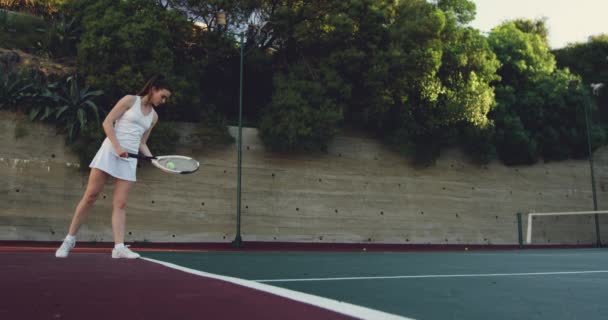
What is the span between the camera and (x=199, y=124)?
64.3ft

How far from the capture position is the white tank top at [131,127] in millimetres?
6389

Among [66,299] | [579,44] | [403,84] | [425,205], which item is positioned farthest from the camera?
[579,44]

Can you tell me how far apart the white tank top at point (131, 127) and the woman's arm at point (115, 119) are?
0.07 m

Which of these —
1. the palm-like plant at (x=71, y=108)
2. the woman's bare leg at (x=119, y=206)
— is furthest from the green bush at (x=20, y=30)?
the woman's bare leg at (x=119, y=206)

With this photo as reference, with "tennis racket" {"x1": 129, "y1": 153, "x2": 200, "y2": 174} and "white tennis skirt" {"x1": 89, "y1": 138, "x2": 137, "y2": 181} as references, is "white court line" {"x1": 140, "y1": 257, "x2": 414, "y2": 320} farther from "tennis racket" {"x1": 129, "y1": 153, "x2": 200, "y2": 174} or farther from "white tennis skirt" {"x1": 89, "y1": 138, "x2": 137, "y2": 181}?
"white tennis skirt" {"x1": 89, "y1": 138, "x2": 137, "y2": 181}

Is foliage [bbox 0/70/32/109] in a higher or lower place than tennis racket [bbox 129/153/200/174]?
higher

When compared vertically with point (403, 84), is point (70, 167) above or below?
below

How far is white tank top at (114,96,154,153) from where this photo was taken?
639 cm

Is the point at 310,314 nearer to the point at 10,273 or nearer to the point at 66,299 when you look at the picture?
the point at 66,299

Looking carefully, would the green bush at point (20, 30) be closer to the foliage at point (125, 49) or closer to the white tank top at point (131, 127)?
the foliage at point (125, 49)

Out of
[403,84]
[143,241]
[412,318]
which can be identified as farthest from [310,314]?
[403,84]

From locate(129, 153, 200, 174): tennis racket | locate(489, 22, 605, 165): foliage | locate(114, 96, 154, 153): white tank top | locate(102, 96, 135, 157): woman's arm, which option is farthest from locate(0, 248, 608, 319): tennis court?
locate(489, 22, 605, 165): foliage

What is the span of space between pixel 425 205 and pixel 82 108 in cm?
1355

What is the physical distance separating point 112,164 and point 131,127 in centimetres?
48
